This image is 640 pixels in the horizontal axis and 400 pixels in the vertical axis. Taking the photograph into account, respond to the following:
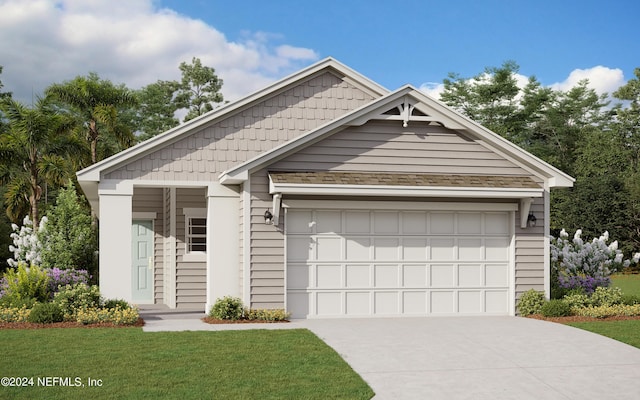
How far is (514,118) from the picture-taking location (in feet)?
178

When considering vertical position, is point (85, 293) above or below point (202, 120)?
below

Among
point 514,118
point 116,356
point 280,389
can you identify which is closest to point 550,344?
point 280,389

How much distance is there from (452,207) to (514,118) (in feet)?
131

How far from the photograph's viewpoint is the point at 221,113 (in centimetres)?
1716

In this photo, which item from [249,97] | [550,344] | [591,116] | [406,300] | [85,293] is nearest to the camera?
[550,344]

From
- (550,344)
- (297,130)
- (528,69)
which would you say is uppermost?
(528,69)

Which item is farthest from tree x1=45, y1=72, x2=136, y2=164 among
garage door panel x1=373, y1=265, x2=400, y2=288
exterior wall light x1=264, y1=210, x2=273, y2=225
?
garage door panel x1=373, y1=265, x2=400, y2=288

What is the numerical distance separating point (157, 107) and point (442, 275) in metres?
37.3

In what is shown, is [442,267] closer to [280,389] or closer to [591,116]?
[280,389]

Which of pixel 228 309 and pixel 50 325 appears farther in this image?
pixel 228 309

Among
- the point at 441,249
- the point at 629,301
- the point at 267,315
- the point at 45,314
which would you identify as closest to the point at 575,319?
the point at 629,301

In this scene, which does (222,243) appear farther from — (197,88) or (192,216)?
(197,88)

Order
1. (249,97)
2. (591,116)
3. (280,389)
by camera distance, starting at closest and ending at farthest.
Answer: (280,389) → (249,97) → (591,116)

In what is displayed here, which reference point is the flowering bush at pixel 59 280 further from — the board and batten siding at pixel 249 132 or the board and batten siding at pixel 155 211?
the board and batten siding at pixel 155 211
